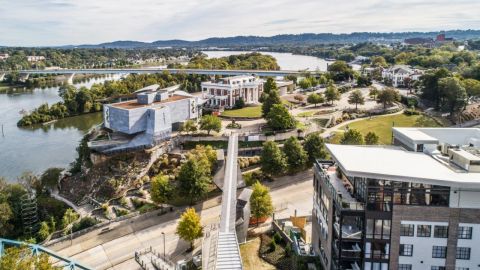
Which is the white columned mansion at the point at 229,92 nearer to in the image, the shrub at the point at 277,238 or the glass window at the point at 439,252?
the shrub at the point at 277,238

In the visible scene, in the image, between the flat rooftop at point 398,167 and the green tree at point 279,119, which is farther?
the green tree at point 279,119

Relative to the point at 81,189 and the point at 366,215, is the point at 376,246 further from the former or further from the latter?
the point at 81,189

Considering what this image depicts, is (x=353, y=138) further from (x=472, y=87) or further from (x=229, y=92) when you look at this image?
(x=472, y=87)

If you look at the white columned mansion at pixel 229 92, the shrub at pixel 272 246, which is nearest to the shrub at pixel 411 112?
the white columned mansion at pixel 229 92

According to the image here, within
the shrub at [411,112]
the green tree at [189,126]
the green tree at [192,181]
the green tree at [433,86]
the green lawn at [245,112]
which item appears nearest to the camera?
the green tree at [192,181]

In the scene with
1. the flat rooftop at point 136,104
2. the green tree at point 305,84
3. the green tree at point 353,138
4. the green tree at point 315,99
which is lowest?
the green tree at point 353,138

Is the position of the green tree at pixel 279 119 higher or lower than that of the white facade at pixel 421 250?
higher

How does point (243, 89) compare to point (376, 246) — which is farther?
point (243, 89)

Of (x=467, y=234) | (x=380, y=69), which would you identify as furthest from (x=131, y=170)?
(x=380, y=69)
